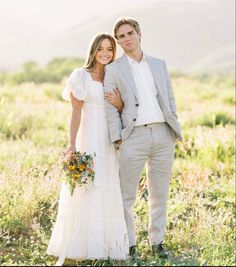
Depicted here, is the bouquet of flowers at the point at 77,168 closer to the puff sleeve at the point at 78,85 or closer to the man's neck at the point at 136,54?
the puff sleeve at the point at 78,85

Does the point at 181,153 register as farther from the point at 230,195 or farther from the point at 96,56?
the point at 96,56

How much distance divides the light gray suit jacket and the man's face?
0.10 meters

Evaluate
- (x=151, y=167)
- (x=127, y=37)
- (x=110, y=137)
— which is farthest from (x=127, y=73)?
(x=151, y=167)

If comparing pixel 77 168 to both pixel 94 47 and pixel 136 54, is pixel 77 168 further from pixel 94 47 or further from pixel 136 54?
pixel 136 54

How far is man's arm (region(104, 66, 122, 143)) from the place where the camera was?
5312 millimetres

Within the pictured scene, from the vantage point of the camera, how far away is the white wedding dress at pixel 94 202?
5352 millimetres

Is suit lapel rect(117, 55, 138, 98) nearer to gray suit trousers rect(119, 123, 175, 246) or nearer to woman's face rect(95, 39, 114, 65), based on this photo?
woman's face rect(95, 39, 114, 65)

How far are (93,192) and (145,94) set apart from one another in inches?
38.9

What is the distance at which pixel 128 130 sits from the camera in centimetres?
534

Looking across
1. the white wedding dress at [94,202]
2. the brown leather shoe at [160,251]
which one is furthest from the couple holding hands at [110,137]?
the brown leather shoe at [160,251]

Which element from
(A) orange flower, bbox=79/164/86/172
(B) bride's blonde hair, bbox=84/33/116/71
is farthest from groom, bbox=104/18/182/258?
(A) orange flower, bbox=79/164/86/172

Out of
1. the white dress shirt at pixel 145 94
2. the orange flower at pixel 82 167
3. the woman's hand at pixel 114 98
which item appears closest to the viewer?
the orange flower at pixel 82 167

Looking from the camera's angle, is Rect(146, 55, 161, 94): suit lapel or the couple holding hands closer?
the couple holding hands

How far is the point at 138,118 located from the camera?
17.7 ft
